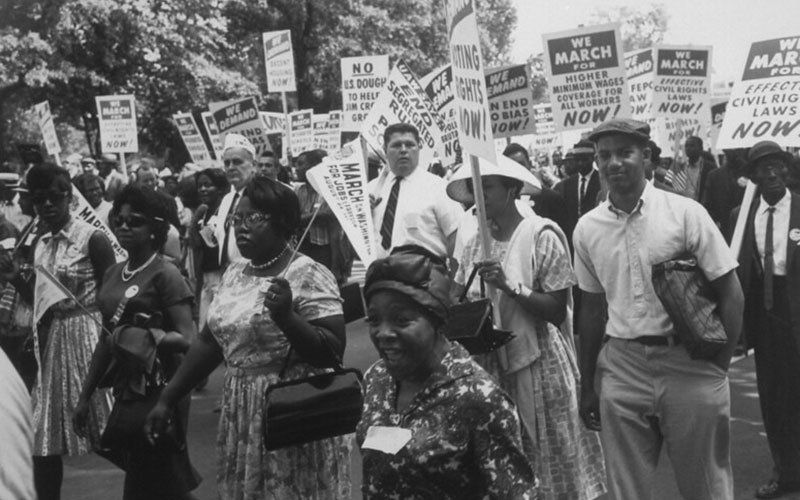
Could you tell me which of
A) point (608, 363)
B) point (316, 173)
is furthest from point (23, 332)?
point (608, 363)

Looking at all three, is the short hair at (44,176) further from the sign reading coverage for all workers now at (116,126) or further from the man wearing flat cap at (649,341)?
the sign reading coverage for all workers now at (116,126)

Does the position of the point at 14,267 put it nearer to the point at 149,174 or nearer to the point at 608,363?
the point at 608,363

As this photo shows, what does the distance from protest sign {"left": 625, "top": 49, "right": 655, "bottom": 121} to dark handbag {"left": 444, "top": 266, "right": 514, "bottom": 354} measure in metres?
8.66

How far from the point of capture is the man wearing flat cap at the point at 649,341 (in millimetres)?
4461

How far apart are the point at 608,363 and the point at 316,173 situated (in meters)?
1.62

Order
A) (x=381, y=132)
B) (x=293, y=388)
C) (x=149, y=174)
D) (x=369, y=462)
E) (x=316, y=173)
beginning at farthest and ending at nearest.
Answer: (x=149, y=174)
(x=381, y=132)
(x=316, y=173)
(x=293, y=388)
(x=369, y=462)

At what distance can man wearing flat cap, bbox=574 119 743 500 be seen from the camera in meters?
4.46

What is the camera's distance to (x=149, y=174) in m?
15.1

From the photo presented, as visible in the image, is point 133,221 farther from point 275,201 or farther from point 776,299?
point 776,299

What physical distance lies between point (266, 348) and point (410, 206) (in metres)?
3.15

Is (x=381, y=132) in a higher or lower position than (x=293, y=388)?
higher

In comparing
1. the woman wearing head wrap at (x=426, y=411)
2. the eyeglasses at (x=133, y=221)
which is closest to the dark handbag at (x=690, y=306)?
the woman wearing head wrap at (x=426, y=411)

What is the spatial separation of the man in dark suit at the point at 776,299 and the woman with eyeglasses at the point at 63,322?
11.7 feet

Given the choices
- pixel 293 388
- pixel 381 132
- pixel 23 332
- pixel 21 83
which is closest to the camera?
pixel 293 388
